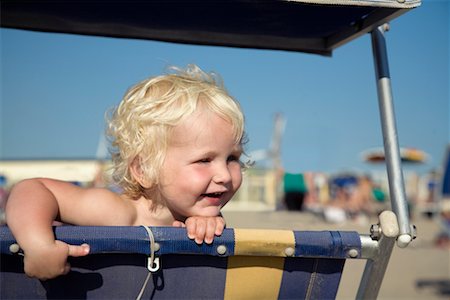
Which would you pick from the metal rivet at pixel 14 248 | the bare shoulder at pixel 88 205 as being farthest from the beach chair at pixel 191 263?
the bare shoulder at pixel 88 205

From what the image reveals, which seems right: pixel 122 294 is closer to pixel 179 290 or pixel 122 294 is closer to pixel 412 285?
pixel 179 290

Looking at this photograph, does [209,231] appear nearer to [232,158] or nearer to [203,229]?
[203,229]

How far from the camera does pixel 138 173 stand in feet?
6.23

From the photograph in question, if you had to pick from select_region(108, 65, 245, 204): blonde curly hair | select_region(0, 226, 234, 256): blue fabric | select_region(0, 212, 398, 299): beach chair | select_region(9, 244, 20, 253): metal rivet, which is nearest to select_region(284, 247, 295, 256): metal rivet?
select_region(0, 212, 398, 299): beach chair

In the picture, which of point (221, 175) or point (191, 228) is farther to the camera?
point (221, 175)

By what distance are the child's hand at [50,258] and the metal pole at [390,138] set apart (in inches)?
33.2

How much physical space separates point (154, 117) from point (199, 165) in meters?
0.20

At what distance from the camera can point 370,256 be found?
1.63 metres

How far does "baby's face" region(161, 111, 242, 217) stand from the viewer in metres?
1.74

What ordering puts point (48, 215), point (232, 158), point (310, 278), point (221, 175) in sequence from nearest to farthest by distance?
point (48, 215) → point (310, 278) → point (221, 175) → point (232, 158)

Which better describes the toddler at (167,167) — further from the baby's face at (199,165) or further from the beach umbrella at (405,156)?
the beach umbrella at (405,156)

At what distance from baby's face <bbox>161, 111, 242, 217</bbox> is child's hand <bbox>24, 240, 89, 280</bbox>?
0.40 m

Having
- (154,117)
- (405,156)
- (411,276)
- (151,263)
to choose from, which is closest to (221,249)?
(151,263)

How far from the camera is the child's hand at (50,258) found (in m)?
1.40
